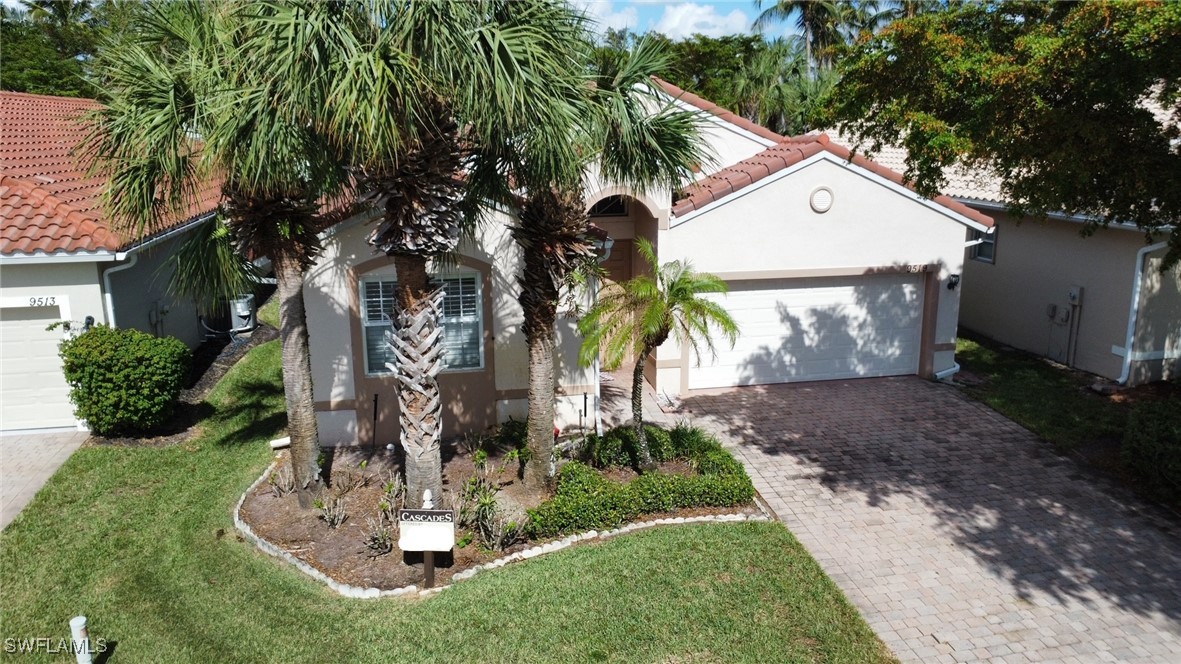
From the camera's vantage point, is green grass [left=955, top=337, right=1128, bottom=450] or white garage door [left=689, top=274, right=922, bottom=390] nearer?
green grass [left=955, top=337, right=1128, bottom=450]

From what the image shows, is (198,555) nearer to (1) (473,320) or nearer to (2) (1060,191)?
(1) (473,320)

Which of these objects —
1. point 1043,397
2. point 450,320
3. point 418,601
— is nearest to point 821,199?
point 1043,397

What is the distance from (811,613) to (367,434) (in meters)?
7.09

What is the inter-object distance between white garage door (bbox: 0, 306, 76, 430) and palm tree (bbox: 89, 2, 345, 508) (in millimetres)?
5054

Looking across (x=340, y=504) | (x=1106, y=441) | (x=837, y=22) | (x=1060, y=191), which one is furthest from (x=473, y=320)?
(x=837, y=22)

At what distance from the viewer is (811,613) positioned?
326 inches

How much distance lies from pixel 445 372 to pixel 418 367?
10.4 feet

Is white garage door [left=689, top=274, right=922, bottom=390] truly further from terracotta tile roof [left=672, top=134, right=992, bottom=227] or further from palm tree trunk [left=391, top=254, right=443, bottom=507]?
palm tree trunk [left=391, top=254, right=443, bottom=507]

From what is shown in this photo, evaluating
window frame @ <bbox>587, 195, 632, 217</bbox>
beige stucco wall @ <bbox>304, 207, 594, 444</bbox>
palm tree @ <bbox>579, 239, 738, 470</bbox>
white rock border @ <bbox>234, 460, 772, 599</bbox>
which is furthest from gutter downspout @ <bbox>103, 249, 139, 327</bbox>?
window frame @ <bbox>587, 195, 632, 217</bbox>

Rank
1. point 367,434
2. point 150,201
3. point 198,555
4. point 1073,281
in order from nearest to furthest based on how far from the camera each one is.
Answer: point 150,201, point 198,555, point 367,434, point 1073,281

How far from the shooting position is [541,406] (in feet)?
34.3

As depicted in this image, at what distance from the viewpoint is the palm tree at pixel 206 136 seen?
7738 mm

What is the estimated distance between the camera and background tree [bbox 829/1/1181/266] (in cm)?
888

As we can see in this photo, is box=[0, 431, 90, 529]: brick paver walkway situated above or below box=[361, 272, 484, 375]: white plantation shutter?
below
